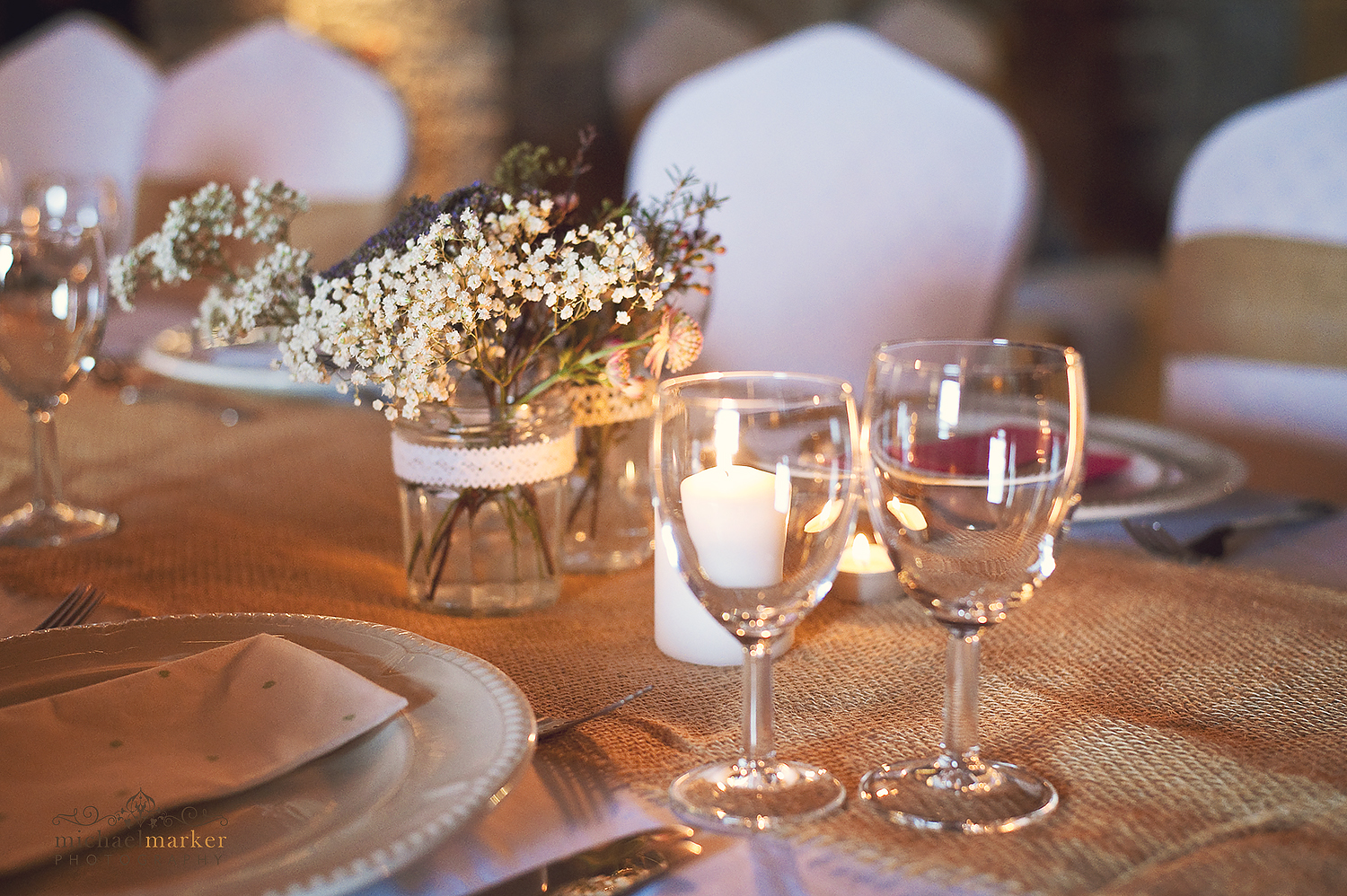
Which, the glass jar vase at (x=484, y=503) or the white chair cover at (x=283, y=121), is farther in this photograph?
the white chair cover at (x=283, y=121)

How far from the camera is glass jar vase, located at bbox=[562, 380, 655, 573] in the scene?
0.93 meters

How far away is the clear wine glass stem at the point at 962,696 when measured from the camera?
581 millimetres

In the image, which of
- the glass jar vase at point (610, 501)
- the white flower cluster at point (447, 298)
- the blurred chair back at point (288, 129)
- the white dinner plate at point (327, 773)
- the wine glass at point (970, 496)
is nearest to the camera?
the white dinner plate at point (327, 773)

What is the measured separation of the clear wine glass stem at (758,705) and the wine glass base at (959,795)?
5 cm

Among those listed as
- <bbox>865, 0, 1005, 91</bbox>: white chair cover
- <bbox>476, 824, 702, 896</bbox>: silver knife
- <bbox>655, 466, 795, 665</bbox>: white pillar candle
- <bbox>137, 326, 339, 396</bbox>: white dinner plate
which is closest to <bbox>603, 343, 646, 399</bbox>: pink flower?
<bbox>655, 466, 795, 665</bbox>: white pillar candle

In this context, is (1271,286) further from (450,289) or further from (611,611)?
(450,289)

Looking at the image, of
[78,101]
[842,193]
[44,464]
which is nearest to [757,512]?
[44,464]

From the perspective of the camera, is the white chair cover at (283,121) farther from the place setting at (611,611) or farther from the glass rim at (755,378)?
the glass rim at (755,378)

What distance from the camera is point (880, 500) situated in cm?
59

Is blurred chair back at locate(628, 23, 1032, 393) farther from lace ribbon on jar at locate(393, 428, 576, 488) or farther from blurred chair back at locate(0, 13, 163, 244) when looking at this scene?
blurred chair back at locate(0, 13, 163, 244)

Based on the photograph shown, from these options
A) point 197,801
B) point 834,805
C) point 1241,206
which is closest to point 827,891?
point 834,805

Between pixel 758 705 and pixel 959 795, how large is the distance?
0.11 meters

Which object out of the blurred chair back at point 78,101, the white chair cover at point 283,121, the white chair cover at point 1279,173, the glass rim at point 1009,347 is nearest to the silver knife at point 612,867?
the glass rim at point 1009,347

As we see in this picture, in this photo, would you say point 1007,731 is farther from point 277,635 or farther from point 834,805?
point 277,635
